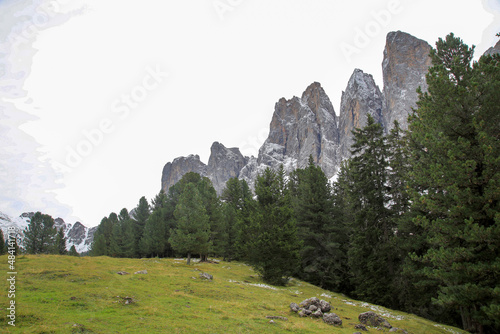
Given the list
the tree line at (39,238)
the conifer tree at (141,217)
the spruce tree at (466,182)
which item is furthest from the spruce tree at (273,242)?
the tree line at (39,238)

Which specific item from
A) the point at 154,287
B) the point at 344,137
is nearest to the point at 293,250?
the point at 154,287

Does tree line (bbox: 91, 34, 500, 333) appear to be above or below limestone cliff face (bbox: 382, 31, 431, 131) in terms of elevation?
below

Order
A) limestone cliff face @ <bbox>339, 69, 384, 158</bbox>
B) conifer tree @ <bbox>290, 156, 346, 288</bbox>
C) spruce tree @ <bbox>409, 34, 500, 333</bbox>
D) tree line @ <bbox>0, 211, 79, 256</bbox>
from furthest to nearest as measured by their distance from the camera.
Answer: limestone cliff face @ <bbox>339, 69, 384, 158</bbox>, tree line @ <bbox>0, 211, 79, 256</bbox>, conifer tree @ <bbox>290, 156, 346, 288</bbox>, spruce tree @ <bbox>409, 34, 500, 333</bbox>

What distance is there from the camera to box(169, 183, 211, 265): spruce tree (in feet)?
105

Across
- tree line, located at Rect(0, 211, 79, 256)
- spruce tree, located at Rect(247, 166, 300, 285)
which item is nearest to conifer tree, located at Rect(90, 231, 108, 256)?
tree line, located at Rect(0, 211, 79, 256)

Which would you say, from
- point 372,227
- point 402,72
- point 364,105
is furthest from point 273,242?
point 402,72

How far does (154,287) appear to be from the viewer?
1691cm

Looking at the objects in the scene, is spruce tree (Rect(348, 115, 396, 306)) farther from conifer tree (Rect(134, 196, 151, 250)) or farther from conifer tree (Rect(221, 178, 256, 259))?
conifer tree (Rect(134, 196, 151, 250))

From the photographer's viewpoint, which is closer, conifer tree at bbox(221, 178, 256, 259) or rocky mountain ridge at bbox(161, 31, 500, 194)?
conifer tree at bbox(221, 178, 256, 259)

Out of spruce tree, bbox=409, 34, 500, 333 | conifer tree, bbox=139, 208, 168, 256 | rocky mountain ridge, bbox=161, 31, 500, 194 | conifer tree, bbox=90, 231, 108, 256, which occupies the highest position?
rocky mountain ridge, bbox=161, 31, 500, 194

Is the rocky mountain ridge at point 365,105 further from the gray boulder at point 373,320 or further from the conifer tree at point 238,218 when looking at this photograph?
the gray boulder at point 373,320

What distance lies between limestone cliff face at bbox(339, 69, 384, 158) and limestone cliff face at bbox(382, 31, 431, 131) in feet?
30.6

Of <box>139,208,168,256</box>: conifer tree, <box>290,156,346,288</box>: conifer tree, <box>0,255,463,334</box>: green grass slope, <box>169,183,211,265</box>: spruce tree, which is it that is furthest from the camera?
<box>139,208,168,256</box>: conifer tree

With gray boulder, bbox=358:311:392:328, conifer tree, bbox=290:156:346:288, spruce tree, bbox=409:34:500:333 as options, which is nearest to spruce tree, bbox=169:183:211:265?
conifer tree, bbox=290:156:346:288
